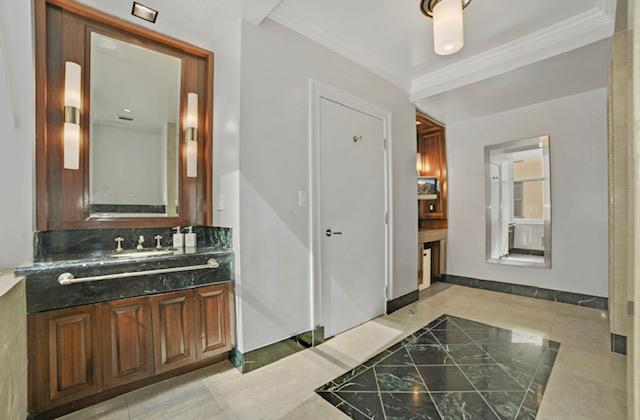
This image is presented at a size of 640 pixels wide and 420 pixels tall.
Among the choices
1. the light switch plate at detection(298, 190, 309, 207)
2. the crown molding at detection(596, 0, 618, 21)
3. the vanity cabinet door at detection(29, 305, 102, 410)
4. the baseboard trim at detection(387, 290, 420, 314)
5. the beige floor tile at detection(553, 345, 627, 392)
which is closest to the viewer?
the vanity cabinet door at detection(29, 305, 102, 410)

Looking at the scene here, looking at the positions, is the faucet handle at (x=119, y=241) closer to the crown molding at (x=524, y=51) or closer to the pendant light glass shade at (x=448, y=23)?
the pendant light glass shade at (x=448, y=23)

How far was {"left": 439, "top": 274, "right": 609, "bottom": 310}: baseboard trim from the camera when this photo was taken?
329 centimetres

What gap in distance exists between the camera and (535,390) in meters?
1.81

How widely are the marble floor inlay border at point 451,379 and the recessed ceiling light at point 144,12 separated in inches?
112

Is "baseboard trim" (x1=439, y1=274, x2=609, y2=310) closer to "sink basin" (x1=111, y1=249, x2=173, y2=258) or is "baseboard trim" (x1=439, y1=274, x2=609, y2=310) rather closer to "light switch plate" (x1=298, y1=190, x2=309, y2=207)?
"light switch plate" (x1=298, y1=190, x2=309, y2=207)

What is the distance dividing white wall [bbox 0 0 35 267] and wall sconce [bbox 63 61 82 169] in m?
0.15

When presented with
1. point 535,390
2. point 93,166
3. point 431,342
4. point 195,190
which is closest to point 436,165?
point 431,342

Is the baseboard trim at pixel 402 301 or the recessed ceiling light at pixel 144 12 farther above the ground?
the recessed ceiling light at pixel 144 12

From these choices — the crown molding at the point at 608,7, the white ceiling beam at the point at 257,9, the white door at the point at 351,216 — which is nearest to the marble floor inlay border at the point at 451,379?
the white door at the point at 351,216

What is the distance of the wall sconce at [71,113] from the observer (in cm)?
183

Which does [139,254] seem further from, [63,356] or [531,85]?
[531,85]

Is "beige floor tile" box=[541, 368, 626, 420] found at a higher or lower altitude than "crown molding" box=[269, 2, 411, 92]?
lower

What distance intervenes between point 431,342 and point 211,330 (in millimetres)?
1868

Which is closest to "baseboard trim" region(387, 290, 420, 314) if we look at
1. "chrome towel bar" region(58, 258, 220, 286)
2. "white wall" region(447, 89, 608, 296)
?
"white wall" region(447, 89, 608, 296)
